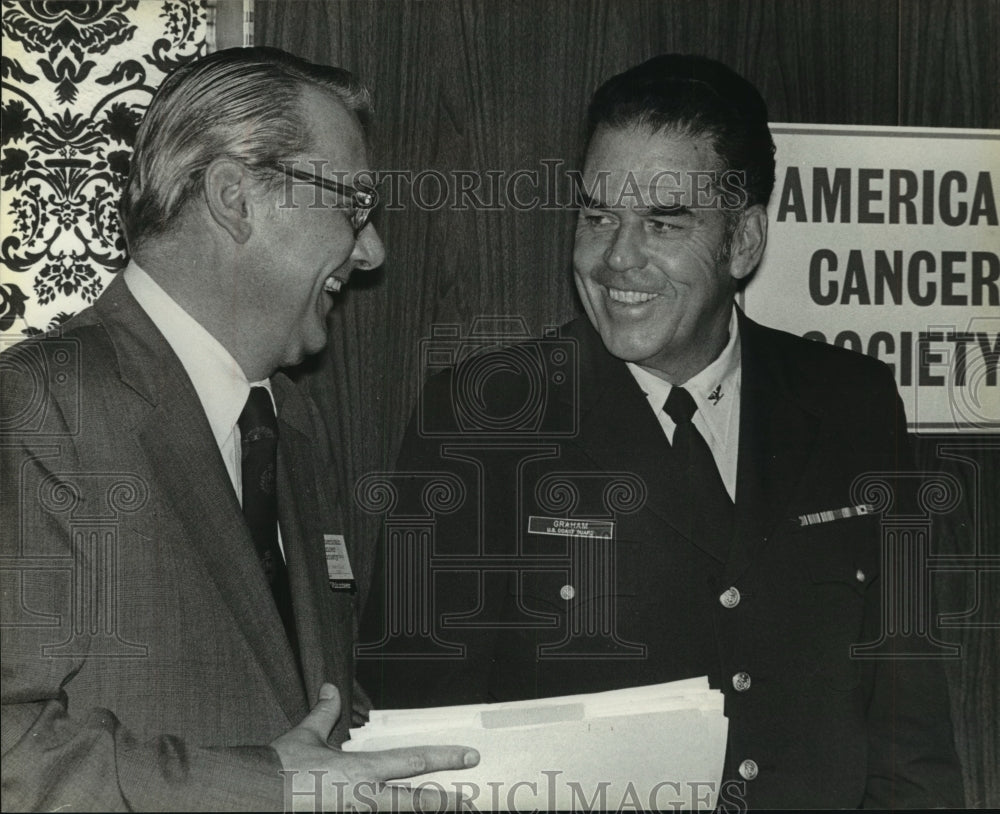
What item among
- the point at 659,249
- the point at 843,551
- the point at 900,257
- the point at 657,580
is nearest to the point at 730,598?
the point at 657,580

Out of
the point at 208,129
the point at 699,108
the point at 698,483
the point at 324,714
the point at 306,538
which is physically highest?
the point at 699,108

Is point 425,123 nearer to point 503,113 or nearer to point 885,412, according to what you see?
point 503,113

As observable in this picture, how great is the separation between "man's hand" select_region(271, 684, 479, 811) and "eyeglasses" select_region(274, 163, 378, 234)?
0.82m

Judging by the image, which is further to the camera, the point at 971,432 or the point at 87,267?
the point at 971,432

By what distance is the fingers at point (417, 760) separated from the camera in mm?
1906

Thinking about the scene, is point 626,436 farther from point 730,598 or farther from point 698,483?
point 730,598

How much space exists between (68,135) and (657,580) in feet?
4.48

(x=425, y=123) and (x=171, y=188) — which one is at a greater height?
(x=425, y=123)

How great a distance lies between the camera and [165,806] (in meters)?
1.80

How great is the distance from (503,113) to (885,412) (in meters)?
0.95

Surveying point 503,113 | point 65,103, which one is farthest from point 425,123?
point 65,103

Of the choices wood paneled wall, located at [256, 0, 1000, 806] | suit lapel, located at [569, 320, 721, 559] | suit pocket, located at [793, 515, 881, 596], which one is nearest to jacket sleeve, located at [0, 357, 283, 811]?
wood paneled wall, located at [256, 0, 1000, 806]

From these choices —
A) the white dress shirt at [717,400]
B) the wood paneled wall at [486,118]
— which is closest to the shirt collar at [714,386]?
the white dress shirt at [717,400]

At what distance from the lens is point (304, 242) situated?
1970mm
